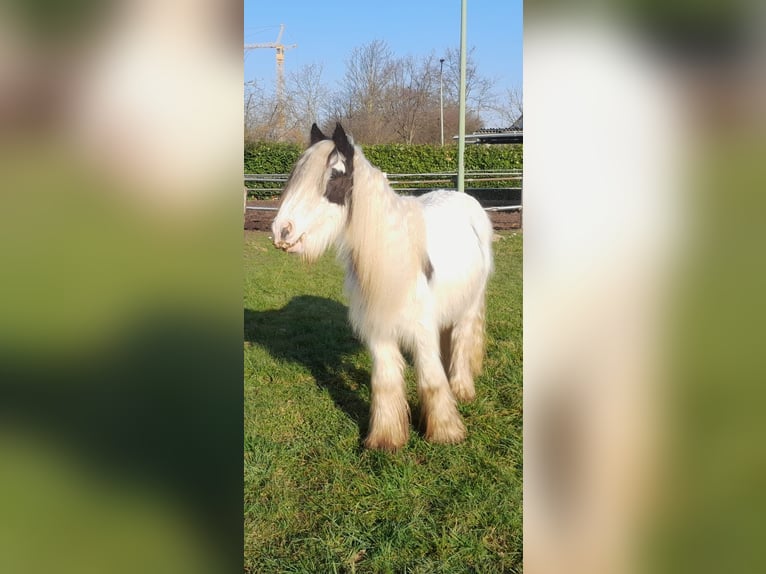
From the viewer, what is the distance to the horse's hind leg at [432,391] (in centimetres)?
264

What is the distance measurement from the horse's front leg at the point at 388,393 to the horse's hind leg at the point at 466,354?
335mm

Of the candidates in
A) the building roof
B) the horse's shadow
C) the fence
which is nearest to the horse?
the fence

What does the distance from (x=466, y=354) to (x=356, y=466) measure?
36.9 inches

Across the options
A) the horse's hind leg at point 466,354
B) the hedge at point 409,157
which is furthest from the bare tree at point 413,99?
the horse's hind leg at point 466,354

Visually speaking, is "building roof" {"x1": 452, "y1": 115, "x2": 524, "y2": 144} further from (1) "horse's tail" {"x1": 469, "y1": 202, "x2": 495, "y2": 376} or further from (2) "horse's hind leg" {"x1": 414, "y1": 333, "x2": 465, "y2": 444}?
(2) "horse's hind leg" {"x1": 414, "y1": 333, "x2": 465, "y2": 444}

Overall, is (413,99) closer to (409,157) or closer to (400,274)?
(409,157)

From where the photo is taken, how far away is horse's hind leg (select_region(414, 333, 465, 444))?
264 cm

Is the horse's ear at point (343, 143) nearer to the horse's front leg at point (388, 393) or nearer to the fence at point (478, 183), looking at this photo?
the fence at point (478, 183)

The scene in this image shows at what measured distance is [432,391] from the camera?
273 centimetres

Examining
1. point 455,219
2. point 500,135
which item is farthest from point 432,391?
point 500,135
